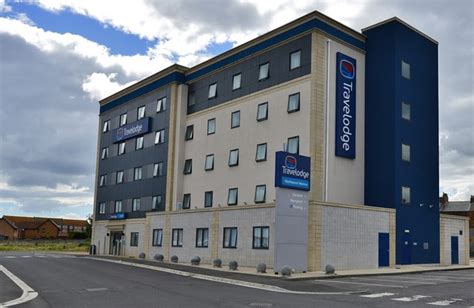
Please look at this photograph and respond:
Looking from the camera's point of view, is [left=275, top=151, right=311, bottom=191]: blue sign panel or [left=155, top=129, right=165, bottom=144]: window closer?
[left=275, top=151, right=311, bottom=191]: blue sign panel

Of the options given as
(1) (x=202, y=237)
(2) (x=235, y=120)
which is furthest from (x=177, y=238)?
(2) (x=235, y=120)

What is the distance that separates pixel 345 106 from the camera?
118 feet

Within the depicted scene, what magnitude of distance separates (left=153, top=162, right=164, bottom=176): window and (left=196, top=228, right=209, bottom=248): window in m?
9.89

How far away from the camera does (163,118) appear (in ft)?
160

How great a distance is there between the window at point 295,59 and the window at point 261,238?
35.8ft

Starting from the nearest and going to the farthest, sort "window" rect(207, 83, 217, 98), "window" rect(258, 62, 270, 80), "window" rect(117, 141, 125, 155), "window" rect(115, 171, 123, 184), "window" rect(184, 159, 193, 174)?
"window" rect(258, 62, 270, 80), "window" rect(207, 83, 217, 98), "window" rect(184, 159, 193, 174), "window" rect(115, 171, 123, 184), "window" rect(117, 141, 125, 155)

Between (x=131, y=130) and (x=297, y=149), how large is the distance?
22.9 metres

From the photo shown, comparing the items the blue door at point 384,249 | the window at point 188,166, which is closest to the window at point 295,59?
the blue door at point 384,249

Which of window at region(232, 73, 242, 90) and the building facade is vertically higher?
window at region(232, 73, 242, 90)

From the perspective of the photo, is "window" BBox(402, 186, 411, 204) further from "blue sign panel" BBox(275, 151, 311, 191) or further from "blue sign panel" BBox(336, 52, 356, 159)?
"blue sign panel" BBox(275, 151, 311, 191)

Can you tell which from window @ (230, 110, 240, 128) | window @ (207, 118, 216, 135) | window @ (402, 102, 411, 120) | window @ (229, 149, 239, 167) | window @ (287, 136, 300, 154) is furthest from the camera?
window @ (207, 118, 216, 135)

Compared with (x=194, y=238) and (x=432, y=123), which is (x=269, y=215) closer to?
(x=194, y=238)

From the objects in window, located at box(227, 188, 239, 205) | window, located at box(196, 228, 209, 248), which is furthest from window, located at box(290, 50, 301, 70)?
window, located at box(196, 228, 209, 248)

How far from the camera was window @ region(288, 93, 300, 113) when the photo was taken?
35.7 m
